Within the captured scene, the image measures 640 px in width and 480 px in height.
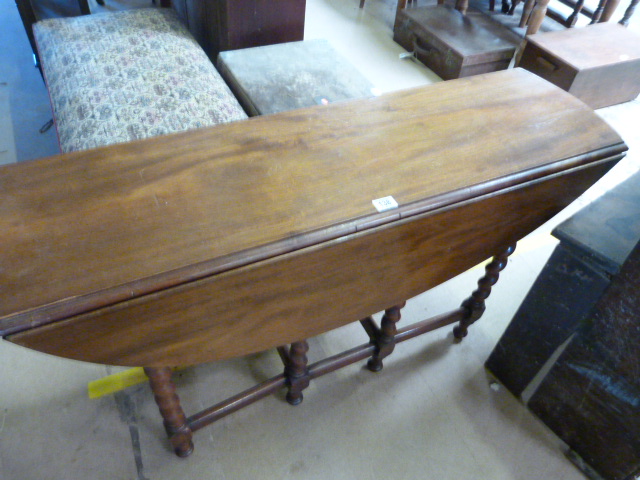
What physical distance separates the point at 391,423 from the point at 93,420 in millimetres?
835

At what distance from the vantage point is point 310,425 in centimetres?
146

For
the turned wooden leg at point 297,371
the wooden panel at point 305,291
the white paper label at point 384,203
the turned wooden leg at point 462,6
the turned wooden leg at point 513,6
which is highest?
the white paper label at point 384,203

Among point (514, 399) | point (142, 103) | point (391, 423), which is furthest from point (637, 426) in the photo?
point (142, 103)

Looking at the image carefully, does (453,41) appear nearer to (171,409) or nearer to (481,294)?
(481,294)

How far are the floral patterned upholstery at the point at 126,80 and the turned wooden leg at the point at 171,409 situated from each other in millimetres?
769

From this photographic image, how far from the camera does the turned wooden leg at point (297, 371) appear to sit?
51.5 inches

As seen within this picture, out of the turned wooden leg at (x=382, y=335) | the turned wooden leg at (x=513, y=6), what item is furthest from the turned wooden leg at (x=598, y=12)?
the turned wooden leg at (x=382, y=335)

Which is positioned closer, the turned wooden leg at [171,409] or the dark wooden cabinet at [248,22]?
the turned wooden leg at [171,409]

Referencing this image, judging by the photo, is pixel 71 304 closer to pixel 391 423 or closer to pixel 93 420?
pixel 93 420

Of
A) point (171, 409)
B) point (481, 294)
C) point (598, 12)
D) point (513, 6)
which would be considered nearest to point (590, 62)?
point (598, 12)

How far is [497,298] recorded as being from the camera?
1.87 m

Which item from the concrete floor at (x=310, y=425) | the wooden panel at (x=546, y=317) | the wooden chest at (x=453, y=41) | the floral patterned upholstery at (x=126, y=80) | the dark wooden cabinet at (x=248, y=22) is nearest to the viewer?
the wooden panel at (x=546, y=317)

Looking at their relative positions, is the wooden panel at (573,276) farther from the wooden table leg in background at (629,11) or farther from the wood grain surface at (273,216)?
the wooden table leg in background at (629,11)

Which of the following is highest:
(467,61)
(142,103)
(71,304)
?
(71,304)
